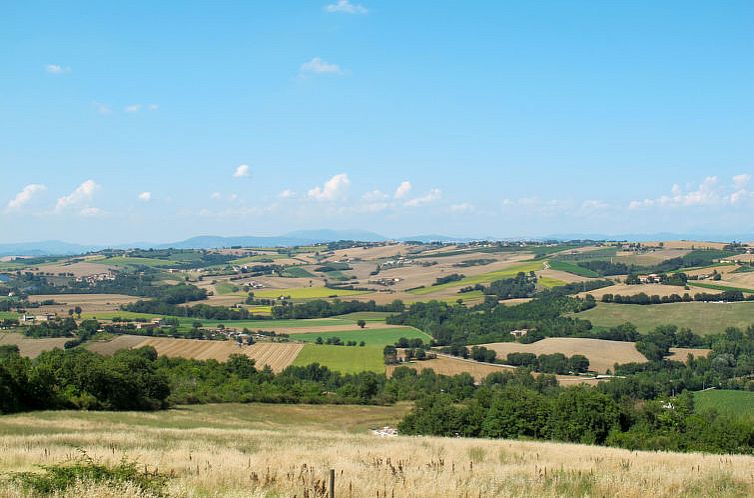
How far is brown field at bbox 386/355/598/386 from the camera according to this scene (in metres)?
89.4

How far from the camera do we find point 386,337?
121m

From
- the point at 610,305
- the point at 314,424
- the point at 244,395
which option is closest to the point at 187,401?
the point at 244,395

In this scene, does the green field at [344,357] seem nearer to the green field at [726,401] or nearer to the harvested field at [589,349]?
the harvested field at [589,349]

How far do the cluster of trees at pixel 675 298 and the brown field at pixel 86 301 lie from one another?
115868 millimetres

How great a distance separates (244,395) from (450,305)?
9526 cm

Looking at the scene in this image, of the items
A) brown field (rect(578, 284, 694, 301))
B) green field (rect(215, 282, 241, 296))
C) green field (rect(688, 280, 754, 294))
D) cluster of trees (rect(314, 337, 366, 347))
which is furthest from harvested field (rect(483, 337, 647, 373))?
green field (rect(215, 282, 241, 296))

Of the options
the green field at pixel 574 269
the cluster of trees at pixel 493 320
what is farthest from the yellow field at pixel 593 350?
the green field at pixel 574 269

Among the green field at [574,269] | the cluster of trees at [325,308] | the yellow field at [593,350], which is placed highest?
the green field at [574,269]

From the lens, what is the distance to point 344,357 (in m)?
100

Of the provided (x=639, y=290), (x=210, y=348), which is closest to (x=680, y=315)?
(x=639, y=290)

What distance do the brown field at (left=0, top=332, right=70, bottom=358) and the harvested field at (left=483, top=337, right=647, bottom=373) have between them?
7139 cm

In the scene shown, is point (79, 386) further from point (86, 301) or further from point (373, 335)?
point (86, 301)

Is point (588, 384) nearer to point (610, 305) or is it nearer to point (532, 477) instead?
point (610, 305)

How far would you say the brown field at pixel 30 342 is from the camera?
93081 mm
